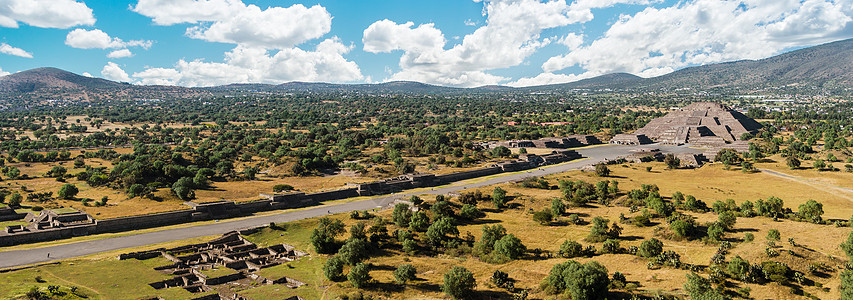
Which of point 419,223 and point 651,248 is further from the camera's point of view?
point 419,223

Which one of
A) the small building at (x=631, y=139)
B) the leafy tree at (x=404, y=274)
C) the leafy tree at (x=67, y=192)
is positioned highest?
the leafy tree at (x=67, y=192)

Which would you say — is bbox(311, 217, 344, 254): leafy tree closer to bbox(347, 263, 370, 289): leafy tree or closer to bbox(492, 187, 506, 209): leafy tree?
bbox(347, 263, 370, 289): leafy tree

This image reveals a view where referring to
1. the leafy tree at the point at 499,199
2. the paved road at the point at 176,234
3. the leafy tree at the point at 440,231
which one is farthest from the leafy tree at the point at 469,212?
the paved road at the point at 176,234

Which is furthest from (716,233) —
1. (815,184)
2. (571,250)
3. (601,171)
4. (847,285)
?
(815,184)

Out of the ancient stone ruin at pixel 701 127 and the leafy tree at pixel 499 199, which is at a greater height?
the ancient stone ruin at pixel 701 127

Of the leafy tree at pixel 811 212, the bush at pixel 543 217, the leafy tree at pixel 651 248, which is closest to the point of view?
the leafy tree at pixel 651 248

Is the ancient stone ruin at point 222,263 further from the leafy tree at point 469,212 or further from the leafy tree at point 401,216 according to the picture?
the leafy tree at point 469,212

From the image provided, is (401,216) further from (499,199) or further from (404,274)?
(404,274)

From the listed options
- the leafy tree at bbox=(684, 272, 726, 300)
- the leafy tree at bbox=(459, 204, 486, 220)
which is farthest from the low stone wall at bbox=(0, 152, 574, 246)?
the leafy tree at bbox=(684, 272, 726, 300)
